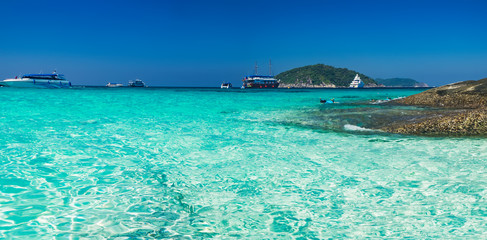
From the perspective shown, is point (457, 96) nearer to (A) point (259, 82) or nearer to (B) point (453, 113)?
(B) point (453, 113)

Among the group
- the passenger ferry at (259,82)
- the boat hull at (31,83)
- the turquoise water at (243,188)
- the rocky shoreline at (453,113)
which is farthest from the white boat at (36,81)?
the rocky shoreline at (453,113)

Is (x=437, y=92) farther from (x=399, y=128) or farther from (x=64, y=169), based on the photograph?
(x=64, y=169)

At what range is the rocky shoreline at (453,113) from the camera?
1195 cm

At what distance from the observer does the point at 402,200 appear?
549 centimetres

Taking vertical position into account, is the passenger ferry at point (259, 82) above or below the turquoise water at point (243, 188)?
above

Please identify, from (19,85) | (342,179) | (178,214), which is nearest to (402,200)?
(342,179)

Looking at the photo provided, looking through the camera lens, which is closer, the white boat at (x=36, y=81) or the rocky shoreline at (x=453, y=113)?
the rocky shoreline at (x=453, y=113)

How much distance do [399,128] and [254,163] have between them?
7.96m

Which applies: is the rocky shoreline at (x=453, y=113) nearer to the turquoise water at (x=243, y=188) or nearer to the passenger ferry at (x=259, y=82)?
the turquoise water at (x=243, y=188)

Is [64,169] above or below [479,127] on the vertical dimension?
below

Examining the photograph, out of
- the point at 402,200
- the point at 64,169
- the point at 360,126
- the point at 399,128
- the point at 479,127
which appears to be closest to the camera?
the point at 402,200

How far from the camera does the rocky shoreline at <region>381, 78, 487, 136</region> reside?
11.9m

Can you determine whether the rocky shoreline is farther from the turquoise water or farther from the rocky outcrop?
the turquoise water

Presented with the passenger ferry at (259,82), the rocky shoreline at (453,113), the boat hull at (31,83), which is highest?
the passenger ferry at (259,82)
